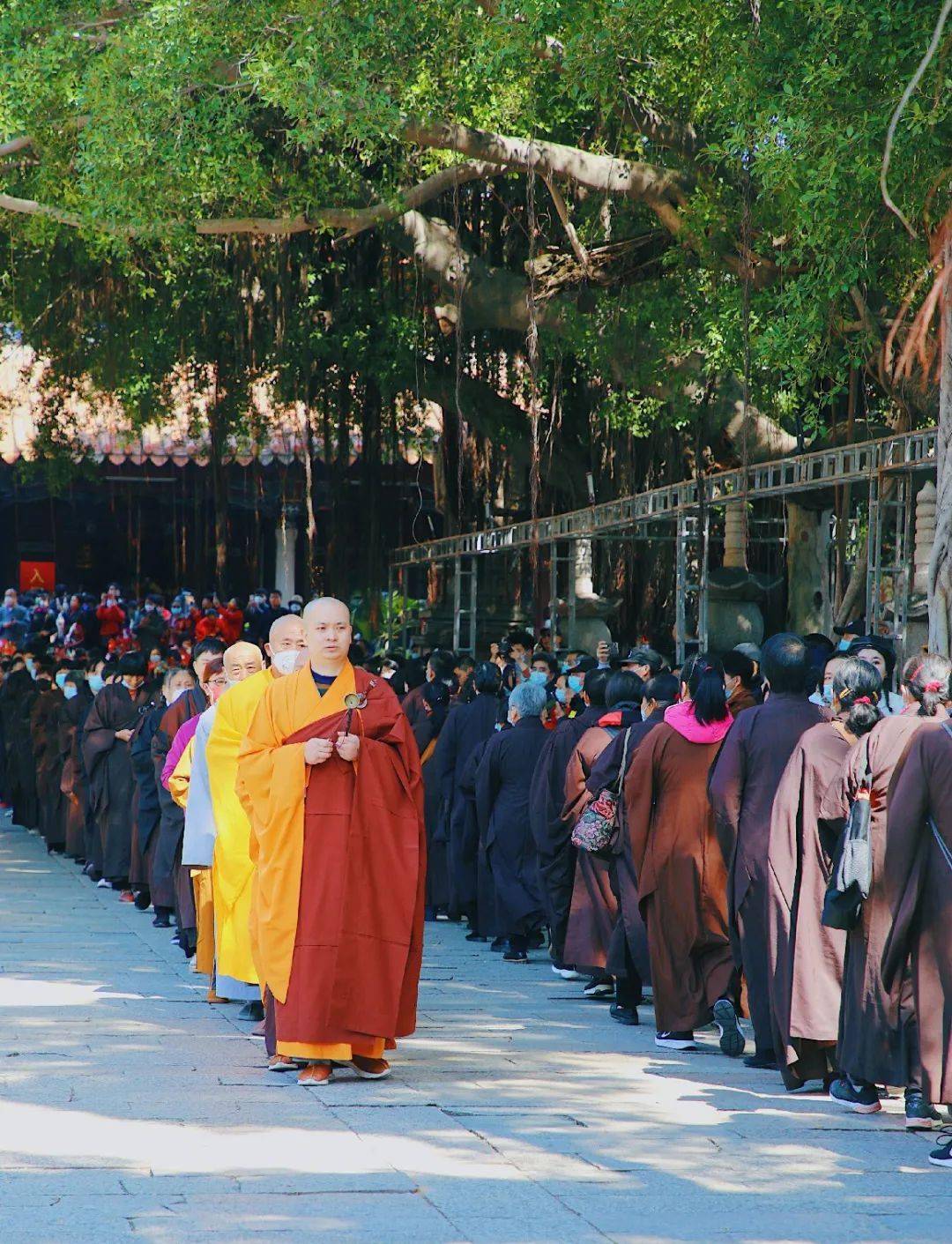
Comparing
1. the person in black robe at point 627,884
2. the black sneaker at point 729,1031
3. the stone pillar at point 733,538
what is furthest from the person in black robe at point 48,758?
the black sneaker at point 729,1031

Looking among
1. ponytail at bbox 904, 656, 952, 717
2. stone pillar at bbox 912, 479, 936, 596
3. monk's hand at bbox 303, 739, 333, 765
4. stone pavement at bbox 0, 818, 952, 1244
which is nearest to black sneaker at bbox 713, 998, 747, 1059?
stone pavement at bbox 0, 818, 952, 1244

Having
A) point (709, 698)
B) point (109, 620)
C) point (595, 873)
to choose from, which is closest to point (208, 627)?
point (109, 620)

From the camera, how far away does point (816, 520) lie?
18.1 metres

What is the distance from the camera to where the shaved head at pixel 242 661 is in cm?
776

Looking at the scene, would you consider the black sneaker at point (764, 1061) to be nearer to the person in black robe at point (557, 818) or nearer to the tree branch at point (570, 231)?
the person in black robe at point (557, 818)

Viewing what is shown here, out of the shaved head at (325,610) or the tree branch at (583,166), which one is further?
the tree branch at (583,166)

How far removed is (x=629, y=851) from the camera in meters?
7.44

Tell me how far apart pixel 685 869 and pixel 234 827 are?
193 centimetres

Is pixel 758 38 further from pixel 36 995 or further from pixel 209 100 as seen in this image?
pixel 36 995

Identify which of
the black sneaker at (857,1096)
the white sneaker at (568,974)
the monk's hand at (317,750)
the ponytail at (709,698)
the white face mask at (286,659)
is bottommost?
the white sneaker at (568,974)

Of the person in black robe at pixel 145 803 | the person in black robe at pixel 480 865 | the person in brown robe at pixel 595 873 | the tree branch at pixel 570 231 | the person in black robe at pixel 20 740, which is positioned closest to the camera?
the person in brown robe at pixel 595 873

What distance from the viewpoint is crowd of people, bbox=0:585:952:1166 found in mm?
5512

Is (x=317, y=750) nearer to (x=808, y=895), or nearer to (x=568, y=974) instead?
(x=808, y=895)

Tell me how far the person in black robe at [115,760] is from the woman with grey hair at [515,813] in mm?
3495
